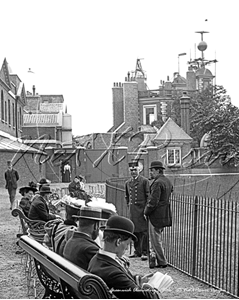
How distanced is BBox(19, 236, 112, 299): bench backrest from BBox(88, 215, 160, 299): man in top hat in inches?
8.3

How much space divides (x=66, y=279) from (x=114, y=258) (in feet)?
1.54

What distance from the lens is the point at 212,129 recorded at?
1617 inches

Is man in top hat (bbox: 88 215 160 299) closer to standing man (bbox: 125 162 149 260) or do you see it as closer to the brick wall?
standing man (bbox: 125 162 149 260)

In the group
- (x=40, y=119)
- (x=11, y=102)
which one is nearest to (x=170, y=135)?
(x=11, y=102)

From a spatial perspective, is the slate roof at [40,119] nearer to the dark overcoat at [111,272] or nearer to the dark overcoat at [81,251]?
the dark overcoat at [81,251]

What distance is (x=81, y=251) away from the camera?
486 cm

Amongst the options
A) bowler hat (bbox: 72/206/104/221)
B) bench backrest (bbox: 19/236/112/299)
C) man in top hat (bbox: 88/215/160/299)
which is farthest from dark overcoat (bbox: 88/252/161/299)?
bowler hat (bbox: 72/206/104/221)

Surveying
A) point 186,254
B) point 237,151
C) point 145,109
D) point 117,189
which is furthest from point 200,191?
point 145,109

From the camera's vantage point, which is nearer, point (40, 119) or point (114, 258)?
point (114, 258)

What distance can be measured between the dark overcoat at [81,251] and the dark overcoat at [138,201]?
479 centimetres

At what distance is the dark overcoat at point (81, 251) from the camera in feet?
15.9

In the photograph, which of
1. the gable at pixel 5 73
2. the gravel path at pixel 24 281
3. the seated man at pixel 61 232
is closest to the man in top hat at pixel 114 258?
the seated man at pixel 61 232

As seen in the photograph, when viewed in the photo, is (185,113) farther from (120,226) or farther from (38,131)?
(120,226)

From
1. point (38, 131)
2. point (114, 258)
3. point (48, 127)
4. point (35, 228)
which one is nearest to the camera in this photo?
point (114, 258)
